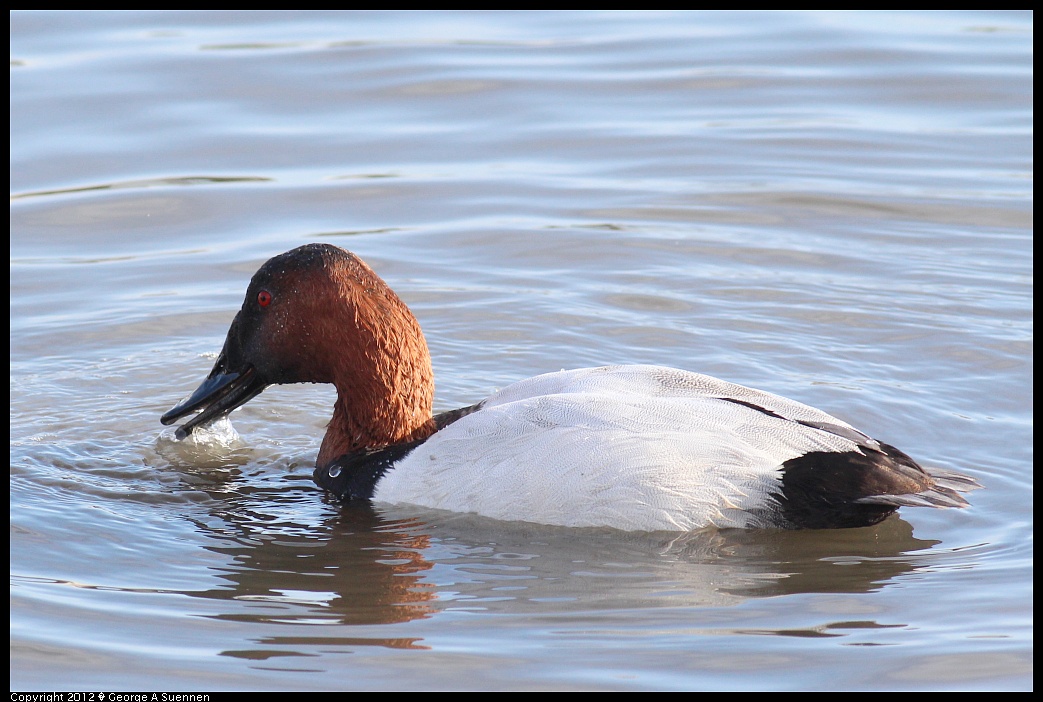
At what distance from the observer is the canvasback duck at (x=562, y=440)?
6055 millimetres

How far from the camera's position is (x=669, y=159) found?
11.9 meters

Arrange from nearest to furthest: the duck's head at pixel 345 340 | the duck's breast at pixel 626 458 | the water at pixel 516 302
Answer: the water at pixel 516 302
the duck's breast at pixel 626 458
the duck's head at pixel 345 340

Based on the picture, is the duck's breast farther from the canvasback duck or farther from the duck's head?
the duck's head

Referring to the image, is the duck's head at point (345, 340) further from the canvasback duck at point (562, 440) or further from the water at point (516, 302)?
the water at point (516, 302)

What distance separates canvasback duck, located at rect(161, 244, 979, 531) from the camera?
238 inches

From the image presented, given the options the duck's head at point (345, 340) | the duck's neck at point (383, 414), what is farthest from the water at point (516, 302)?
the duck's head at point (345, 340)

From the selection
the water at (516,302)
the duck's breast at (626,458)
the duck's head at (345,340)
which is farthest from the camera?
the duck's head at (345,340)

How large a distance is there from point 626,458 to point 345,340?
1.54 meters

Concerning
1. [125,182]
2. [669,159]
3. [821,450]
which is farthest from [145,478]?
[669,159]

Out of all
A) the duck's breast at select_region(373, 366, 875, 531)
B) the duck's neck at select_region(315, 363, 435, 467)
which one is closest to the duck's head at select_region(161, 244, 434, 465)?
the duck's neck at select_region(315, 363, 435, 467)

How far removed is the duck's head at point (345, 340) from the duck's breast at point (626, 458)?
451mm

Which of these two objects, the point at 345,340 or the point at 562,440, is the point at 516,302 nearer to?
the point at 345,340

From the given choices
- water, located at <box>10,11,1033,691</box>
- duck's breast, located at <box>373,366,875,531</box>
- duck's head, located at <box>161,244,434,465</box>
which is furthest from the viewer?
duck's head, located at <box>161,244,434,465</box>

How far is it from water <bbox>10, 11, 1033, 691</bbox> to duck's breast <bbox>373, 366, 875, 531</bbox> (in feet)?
Answer: 0.42
